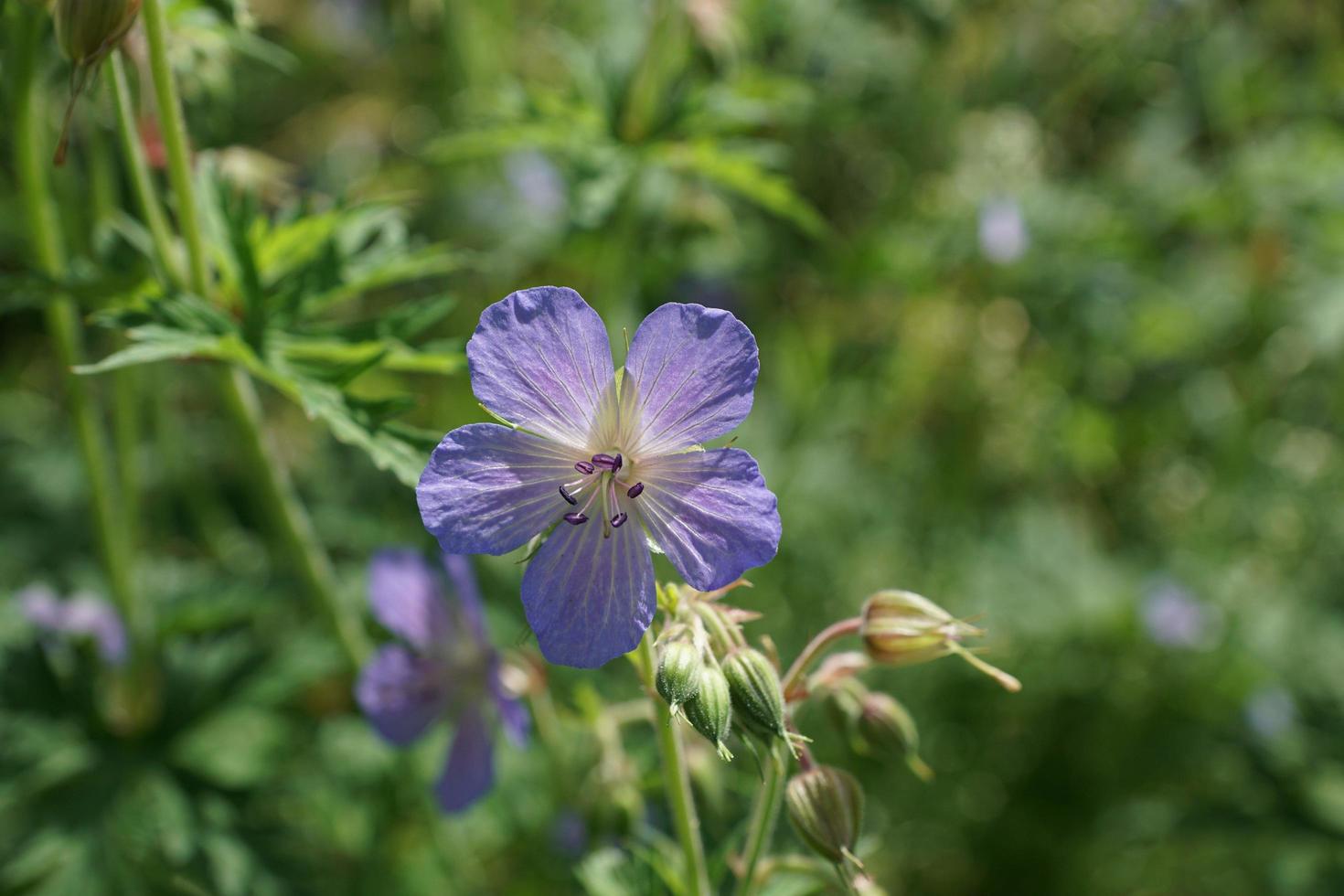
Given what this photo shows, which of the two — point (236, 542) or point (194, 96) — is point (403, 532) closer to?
point (236, 542)

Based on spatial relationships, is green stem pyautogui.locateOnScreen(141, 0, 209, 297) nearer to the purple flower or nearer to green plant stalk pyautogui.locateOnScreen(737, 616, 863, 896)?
the purple flower

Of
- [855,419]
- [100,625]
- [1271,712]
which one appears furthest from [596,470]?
[1271,712]

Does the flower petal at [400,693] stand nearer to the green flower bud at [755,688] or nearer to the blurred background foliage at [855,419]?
the blurred background foliage at [855,419]

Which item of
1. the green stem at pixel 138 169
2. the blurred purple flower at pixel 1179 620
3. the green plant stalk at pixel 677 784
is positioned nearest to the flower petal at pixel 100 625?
the green stem at pixel 138 169

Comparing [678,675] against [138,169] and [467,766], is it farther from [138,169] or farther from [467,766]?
[138,169]

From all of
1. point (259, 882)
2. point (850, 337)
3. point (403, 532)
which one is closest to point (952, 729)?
point (850, 337)

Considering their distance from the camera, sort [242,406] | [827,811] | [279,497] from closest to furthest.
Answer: [827,811]
[242,406]
[279,497]
